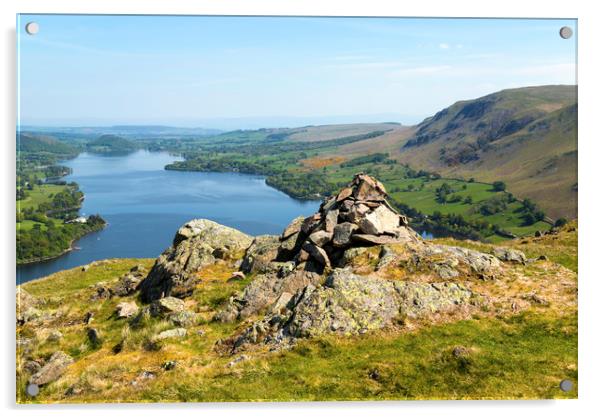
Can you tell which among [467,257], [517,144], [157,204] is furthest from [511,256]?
[157,204]

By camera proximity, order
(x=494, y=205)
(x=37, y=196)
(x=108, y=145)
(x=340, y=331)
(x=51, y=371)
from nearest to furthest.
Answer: (x=340, y=331)
(x=51, y=371)
(x=37, y=196)
(x=494, y=205)
(x=108, y=145)

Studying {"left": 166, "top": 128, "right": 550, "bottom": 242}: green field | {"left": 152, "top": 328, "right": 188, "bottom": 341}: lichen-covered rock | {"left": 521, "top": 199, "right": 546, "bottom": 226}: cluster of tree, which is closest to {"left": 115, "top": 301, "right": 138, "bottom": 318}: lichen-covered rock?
{"left": 152, "top": 328, "right": 188, "bottom": 341}: lichen-covered rock

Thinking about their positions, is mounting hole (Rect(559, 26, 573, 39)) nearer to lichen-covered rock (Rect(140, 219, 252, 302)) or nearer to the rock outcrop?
the rock outcrop

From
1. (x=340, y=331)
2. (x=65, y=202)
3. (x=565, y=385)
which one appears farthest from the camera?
(x=65, y=202)

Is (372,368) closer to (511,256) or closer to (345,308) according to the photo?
(345,308)

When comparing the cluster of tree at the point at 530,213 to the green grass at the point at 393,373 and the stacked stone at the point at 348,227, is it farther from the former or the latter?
the green grass at the point at 393,373

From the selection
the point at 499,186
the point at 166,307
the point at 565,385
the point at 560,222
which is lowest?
the point at 565,385

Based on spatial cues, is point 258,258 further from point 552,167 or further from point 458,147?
point 458,147
